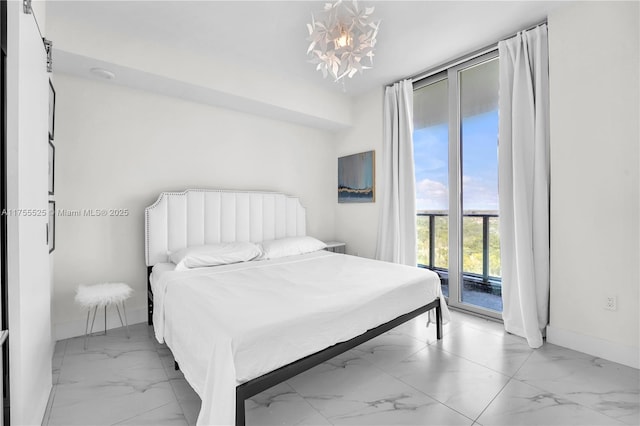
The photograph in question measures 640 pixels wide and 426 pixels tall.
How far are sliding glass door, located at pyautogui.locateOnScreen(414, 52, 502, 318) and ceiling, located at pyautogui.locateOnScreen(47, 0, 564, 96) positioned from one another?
0.38 metres

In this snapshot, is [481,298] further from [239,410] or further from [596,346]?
[239,410]

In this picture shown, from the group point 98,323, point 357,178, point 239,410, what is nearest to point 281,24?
point 357,178

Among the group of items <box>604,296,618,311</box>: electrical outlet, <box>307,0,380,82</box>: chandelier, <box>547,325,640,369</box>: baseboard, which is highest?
<box>307,0,380,82</box>: chandelier

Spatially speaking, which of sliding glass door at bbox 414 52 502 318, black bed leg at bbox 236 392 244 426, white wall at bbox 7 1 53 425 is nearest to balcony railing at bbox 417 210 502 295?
sliding glass door at bbox 414 52 502 318

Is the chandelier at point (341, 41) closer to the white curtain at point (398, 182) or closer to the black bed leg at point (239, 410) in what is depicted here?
the white curtain at point (398, 182)

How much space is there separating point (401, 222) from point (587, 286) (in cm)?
184

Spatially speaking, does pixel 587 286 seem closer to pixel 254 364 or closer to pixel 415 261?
pixel 415 261

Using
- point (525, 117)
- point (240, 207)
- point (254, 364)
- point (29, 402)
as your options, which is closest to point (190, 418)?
point (254, 364)

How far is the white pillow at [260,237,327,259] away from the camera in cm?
331

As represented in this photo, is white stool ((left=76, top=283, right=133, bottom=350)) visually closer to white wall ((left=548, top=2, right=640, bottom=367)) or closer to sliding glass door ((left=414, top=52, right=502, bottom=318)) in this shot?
sliding glass door ((left=414, top=52, right=502, bottom=318))

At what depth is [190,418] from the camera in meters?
1.65

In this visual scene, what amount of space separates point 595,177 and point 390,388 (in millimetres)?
2203

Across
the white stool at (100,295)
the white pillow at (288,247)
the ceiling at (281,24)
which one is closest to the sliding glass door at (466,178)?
the ceiling at (281,24)

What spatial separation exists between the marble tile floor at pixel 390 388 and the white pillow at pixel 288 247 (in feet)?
4.33
